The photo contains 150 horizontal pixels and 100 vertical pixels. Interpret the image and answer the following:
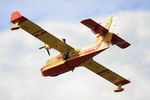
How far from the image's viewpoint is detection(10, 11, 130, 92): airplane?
209ft

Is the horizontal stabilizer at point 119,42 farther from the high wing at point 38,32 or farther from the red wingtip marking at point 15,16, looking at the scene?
the red wingtip marking at point 15,16

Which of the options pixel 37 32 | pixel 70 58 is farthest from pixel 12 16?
pixel 70 58

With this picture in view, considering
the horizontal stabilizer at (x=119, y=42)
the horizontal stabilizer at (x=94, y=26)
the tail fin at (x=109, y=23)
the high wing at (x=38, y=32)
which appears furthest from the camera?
the tail fin at (x=109, y=23)

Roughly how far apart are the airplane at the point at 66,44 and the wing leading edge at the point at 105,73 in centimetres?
153

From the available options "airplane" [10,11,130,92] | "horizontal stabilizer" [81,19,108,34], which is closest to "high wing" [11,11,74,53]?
"airplane" [10,11,130,92]

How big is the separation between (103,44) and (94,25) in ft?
7.75

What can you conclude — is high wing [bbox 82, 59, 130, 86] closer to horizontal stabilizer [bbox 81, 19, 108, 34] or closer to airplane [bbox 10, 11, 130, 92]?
airplane [bbox 10, 11, 130, 92]

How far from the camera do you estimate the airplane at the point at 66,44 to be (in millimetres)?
63594

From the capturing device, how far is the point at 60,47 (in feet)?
219

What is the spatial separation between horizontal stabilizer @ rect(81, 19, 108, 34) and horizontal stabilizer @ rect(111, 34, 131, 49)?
41.1 inches

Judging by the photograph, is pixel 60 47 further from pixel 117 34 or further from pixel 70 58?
pixel 117 34

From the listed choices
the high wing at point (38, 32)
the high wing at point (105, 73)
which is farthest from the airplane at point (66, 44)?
the high wing at point (105, 73)

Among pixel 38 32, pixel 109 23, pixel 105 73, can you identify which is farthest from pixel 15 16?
pixel 105 73

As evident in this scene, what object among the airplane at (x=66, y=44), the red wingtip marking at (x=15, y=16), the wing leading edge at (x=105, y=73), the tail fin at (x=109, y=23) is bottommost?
the wing leading edge at (x=105, y=73)
